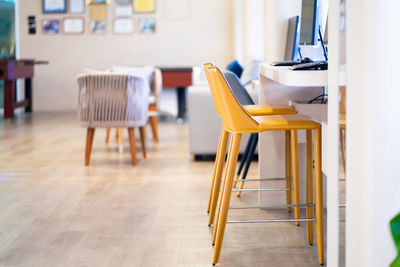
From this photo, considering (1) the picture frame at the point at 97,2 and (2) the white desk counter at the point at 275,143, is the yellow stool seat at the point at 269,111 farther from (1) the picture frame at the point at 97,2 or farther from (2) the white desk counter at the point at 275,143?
(1) the picture frame at the point at 97,2

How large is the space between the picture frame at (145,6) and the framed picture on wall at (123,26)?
0.23 meters

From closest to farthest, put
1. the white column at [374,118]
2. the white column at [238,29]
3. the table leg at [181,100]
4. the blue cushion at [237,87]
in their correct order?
the white column at [374,118] < the blue cushion at [237,87] < the table leg at [181,100] < the white column at [238,29]

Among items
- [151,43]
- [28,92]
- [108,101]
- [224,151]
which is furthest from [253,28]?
[224,151]

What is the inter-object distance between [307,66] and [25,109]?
27.6 ft

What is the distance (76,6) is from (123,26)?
0.91m

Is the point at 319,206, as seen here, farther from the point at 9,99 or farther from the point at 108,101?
the point at 9,99

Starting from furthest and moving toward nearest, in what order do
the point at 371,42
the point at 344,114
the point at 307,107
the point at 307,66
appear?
the point at 307,107, the point at 307,66, the point at 344,114, the point at 371,42

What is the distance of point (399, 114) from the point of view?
69.8 inches

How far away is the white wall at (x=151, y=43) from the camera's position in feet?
33.9

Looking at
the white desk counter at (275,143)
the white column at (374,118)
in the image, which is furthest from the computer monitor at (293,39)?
the white column at (374,118)

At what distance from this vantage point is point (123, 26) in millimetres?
10383

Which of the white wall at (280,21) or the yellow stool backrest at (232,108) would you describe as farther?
the white wall at (280,21)

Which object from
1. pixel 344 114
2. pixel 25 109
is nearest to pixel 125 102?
pixel 344 114

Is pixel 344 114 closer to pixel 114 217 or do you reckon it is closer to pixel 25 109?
pixel 114 217
